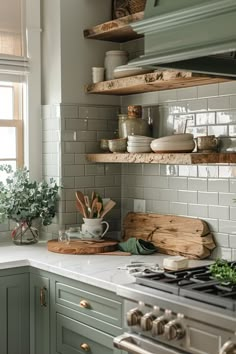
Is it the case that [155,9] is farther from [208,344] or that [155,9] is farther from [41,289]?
[41,289]

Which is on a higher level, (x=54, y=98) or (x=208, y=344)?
(x=54, y=98)

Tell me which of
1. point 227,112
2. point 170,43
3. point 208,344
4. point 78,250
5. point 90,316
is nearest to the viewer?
point 208,344

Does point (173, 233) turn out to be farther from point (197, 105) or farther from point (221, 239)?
point (197, 105)

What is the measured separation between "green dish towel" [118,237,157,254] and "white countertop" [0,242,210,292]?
A: 0.16ft

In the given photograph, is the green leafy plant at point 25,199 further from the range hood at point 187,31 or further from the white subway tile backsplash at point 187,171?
the range hood at point 187,31

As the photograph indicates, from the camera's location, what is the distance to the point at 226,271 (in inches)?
106

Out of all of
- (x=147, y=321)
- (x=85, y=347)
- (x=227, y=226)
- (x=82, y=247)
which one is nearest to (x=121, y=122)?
(x=82, y=247)

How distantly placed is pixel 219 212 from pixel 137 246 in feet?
1.72

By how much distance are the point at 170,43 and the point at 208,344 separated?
1245mm

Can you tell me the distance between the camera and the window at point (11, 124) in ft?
13.3

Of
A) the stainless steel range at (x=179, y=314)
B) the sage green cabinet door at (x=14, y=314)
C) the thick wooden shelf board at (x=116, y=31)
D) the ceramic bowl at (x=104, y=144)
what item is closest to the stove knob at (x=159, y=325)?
the stainless steel range at (x=179, y=314)

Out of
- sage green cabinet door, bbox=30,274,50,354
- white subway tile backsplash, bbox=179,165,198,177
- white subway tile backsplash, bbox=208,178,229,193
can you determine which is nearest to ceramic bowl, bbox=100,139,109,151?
white subway tile backsplash, bbox=179,165,198,177

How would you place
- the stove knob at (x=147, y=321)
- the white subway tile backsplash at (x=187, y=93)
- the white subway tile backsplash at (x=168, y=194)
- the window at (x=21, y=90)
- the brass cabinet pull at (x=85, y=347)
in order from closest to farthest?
the stove knob at (x=147, y=321)
the brass cabinet pull at (x=85, y=347)
the white subway tile backsplash at (x=187, y=93)
the white subway tile backsplash at (x=168, y=194)
the window at (x=21, y=90)

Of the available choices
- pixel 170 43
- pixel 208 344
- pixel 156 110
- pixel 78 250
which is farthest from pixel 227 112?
pixel 208 344
